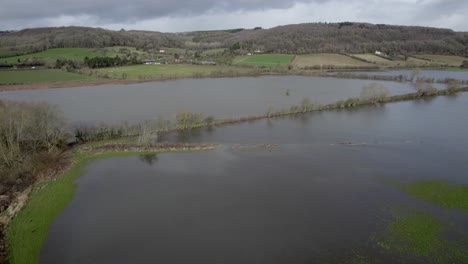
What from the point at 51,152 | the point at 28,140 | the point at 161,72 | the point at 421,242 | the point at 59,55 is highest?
the point at 59,55

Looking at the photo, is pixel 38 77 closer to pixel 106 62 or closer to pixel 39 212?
pixel 106 62

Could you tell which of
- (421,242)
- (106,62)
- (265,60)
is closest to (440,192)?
(421,242)

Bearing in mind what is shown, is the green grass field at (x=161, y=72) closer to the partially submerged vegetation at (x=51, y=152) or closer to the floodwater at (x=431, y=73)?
the floodwater at (x=431, y=73)

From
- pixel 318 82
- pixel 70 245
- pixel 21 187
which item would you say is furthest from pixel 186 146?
pixel 318 82

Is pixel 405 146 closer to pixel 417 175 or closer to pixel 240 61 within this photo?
pixel 417 175

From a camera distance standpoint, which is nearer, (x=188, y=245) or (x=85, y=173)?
(x=188, y=245)

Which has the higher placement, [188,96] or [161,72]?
[161,72]

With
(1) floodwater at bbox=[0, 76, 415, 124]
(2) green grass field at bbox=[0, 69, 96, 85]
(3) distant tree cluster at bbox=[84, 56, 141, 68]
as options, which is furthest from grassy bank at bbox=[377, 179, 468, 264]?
(3) distant tree cluster at bbox=[84, 56, 141, 68]

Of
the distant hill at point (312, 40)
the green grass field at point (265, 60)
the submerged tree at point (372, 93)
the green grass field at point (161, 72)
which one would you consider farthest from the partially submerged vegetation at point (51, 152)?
the distant hill at point (312, 40)
